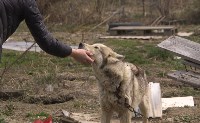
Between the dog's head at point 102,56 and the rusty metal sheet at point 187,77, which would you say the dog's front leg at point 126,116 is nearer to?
the dog's head at point 102,56

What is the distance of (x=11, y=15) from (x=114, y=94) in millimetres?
2520

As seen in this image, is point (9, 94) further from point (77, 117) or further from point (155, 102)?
point (155, 102)

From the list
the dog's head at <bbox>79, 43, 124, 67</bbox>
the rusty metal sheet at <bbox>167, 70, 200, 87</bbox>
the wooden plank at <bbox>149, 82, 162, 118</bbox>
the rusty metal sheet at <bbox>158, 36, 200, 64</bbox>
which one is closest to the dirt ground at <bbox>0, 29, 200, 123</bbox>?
the wooden plank at <bbox>149, 82, 162, 118</bbox>

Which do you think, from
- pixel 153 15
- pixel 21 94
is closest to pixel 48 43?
pixel 21 94

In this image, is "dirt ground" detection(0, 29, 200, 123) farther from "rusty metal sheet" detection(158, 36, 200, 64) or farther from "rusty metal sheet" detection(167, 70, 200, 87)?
"rusty metal sheet" detection(158, 36, 200, 64)

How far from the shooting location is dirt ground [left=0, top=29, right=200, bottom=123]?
7.16 m

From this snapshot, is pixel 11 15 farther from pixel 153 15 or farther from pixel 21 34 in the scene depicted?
pixel 153 15

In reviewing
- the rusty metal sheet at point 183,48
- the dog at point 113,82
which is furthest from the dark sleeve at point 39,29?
the rusty metal sheet at point 183,48

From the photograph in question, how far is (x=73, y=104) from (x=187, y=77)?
256 cm

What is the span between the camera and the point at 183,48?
8.99 m

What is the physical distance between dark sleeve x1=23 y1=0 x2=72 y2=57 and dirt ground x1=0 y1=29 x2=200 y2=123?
2.89 meters

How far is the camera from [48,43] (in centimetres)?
405

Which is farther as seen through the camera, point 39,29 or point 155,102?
point 155,102

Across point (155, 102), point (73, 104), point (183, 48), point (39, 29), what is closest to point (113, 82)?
point (155, 102)
